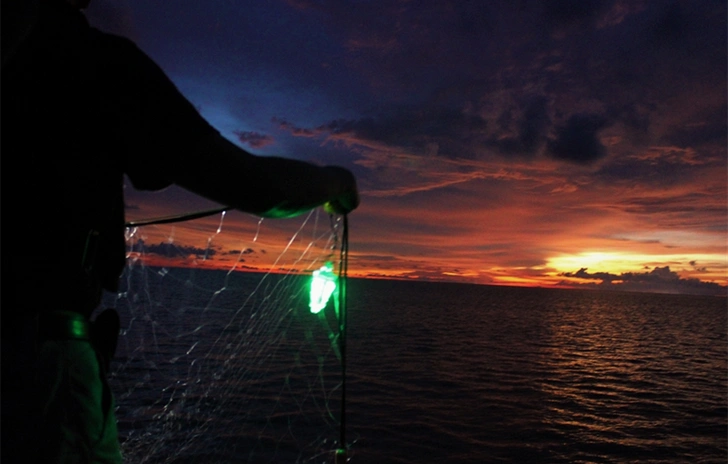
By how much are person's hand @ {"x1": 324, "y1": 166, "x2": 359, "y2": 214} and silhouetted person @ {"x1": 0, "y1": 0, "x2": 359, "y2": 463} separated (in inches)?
18.1

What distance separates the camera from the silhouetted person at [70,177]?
1.12 m

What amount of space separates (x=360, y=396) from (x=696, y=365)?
1437 inches

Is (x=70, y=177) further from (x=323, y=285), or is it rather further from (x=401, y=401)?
(x=401, y=401)

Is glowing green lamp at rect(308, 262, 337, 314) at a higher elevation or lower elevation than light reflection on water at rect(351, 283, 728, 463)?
higher

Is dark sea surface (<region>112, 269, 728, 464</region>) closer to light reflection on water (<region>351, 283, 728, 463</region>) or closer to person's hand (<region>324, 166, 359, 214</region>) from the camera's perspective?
light reflection on water (<region>351, 283, 728, 463</region>)

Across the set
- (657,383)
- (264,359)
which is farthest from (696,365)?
(264,359)

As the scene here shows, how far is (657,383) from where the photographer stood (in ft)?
106

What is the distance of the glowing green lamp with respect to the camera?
15.6 feet

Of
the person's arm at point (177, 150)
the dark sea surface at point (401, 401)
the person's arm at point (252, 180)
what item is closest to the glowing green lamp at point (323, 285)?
the dark sea surface at point (401, 401)

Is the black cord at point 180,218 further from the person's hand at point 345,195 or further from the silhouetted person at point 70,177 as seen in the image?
the silhouetted person at point 70,177

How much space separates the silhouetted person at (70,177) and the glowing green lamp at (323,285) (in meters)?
3.42

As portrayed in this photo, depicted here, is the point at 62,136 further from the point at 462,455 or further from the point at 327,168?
the point at 462,455

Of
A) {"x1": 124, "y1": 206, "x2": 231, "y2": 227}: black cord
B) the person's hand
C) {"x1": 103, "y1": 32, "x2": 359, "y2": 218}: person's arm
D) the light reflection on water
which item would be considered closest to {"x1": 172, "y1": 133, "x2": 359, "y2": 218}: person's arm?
{"x1": 103, "y1": 32, "x2": 359, "y2": 218}: person's arm

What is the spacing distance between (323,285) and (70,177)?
3.68 meters
